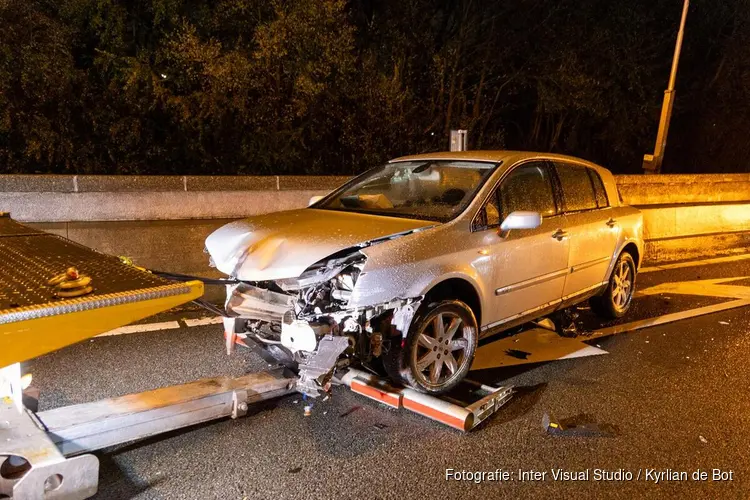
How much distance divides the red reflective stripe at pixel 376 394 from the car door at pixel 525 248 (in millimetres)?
1157

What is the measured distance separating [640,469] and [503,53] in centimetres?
1446

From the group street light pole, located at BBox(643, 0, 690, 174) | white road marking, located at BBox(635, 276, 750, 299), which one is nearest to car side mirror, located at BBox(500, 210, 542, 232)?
white road marking, located at BBox(635, 276, 750, 299)

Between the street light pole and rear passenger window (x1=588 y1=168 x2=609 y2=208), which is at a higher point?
the street light pole

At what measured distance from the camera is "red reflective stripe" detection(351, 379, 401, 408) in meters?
4.13

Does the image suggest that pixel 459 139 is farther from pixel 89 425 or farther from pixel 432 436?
pixel 89 425

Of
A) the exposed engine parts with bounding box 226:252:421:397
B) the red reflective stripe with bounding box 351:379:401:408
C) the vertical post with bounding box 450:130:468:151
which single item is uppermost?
the vertical post with bounding box 450:130:468:151

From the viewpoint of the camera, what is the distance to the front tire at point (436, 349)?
4273 millimetres

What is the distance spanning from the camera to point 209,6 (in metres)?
13.0

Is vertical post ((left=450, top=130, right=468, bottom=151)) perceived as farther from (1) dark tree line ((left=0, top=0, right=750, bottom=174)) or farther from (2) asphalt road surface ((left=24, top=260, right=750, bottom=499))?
(2) asphalt road surface ((left=24, top=260, right=750, bottom=499))

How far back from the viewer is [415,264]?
420 cm

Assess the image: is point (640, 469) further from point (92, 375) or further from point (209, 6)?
point (209, 6)

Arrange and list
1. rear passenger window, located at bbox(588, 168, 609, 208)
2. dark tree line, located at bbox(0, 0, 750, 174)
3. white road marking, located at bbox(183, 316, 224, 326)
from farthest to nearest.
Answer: dark tree line, located at bbox(0, 0, 750, 174)
rear passenger window, located at bbox(588, 168, 609, 208)
white road marking, located at bbox(183, 316, 224, 326)

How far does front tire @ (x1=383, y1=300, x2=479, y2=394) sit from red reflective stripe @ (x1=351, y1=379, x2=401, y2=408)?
20 centimetres

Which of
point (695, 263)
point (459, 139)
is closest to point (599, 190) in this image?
point (459, 139)
